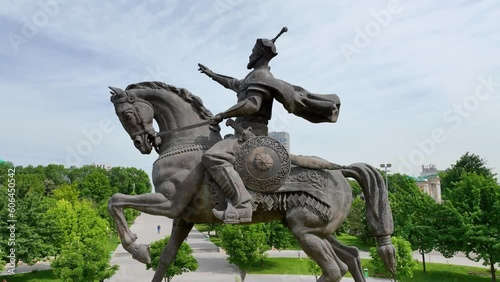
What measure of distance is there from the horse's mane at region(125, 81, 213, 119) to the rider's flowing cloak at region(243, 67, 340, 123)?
2.50 feet

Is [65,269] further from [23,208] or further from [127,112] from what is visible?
[127,112]

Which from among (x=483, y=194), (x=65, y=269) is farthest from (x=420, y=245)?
(x=65, y=269)

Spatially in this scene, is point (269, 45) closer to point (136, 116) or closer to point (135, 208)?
point (136, 116)

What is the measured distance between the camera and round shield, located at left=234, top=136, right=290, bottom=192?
5668 millimetres

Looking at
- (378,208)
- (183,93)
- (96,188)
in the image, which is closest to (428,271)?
(378,208)

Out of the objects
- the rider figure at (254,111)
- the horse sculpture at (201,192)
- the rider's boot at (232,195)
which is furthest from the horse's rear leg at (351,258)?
the rider figure at (254,111)

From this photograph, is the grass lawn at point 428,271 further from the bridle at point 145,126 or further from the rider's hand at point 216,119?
the bridle at point 145,126

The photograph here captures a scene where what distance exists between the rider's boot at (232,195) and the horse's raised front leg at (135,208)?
2.52 ft

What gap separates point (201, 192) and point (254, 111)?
1373mm

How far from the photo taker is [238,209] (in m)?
5.43

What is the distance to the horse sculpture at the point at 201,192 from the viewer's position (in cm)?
560

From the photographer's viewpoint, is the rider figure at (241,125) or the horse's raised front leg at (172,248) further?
the horse's raised front leg at (172,248)

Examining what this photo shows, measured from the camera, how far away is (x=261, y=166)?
566cm

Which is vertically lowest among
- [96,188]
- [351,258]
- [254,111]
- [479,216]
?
[351,258]
